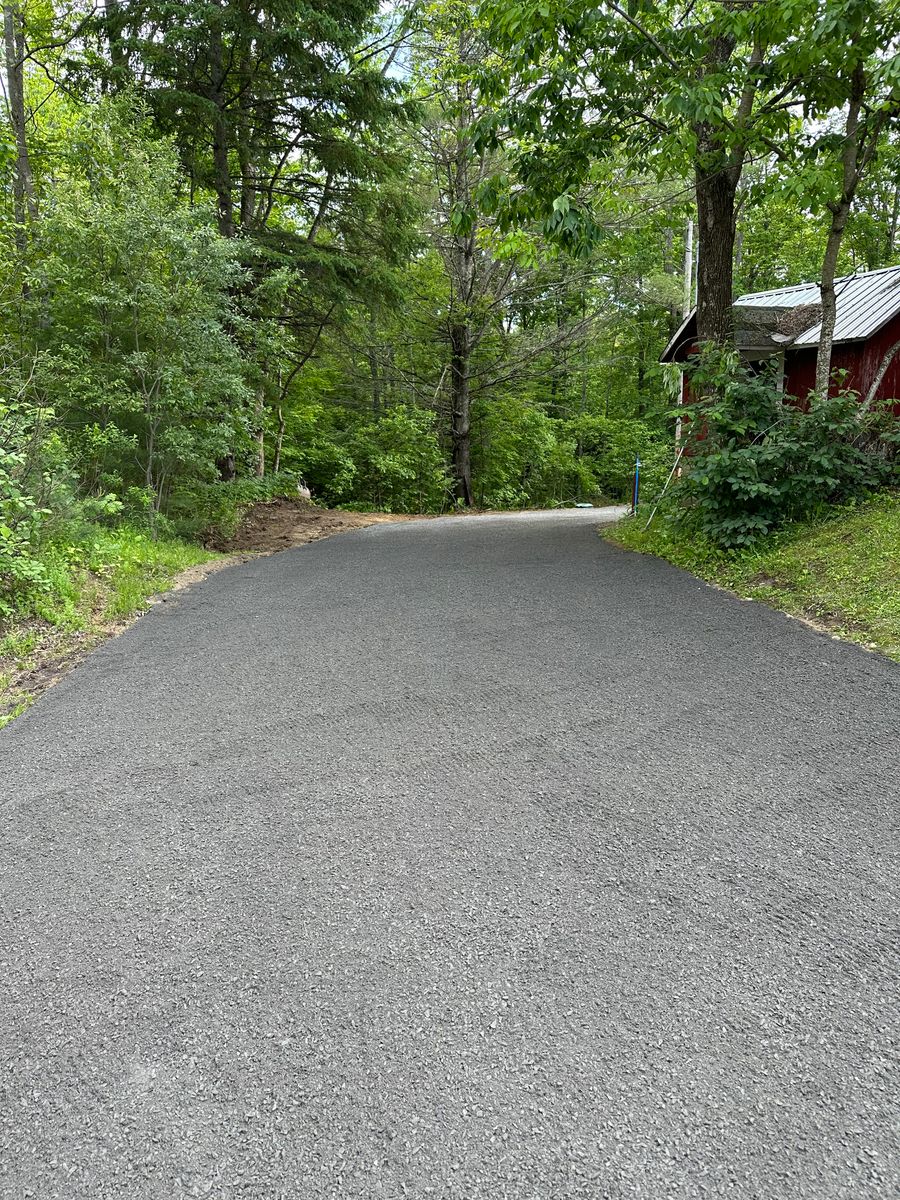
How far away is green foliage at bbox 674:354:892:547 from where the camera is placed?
22.5 feet

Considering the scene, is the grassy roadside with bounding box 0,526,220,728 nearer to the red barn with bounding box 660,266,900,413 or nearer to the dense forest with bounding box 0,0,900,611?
the dense forest with bounding box 0,0,900,611

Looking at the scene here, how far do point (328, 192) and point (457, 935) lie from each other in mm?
12727

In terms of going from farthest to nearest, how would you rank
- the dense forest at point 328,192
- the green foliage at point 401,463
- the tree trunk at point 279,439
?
the green foliage at point 401,463, the tree trunk at point 279,439, the dense forest at point 328,192

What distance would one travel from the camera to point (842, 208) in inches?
287

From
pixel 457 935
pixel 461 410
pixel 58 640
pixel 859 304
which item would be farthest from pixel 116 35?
pixel 457 935

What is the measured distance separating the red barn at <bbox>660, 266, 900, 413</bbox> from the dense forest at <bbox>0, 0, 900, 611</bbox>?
1558 millimetres

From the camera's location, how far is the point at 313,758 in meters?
3.14

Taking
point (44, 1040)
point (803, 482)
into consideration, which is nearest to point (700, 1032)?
point (44, 1040)

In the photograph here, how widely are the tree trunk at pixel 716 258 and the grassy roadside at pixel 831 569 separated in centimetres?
292

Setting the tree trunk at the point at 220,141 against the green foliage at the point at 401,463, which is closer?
the tree trunk at the point at 220,141

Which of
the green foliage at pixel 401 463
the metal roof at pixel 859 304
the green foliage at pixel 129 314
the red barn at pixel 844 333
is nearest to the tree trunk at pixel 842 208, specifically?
the metal roof at pixel 859 304

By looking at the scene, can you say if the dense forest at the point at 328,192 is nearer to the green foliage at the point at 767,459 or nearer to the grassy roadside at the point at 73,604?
the green foliage at the point at 767,459

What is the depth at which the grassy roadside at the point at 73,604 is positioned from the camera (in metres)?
4.36

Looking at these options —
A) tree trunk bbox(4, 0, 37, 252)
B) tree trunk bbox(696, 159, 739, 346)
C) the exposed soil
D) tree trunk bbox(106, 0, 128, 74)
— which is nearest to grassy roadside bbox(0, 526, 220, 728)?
the exposed soil
